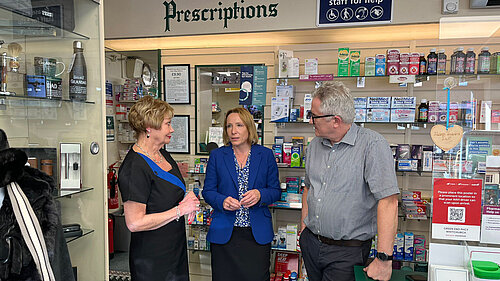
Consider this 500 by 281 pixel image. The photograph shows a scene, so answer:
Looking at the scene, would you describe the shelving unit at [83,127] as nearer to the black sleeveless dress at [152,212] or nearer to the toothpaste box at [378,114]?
the black sleeveless dress at [152,212]

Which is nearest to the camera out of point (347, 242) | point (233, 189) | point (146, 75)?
point (347, 242)

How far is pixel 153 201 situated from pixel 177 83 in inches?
89.2

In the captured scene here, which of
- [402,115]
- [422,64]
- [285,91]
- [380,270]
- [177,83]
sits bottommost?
[380,270]

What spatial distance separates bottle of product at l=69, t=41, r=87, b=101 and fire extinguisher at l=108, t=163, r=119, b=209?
2.54 metres

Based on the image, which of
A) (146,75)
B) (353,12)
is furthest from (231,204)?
(146,75)

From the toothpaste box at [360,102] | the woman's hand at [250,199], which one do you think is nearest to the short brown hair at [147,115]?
the woman's hand at [250,199]

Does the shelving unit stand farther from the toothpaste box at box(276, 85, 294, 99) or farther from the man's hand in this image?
the toothpaste box at box(276, 85, 294, 99)

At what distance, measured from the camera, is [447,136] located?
63.2 inches

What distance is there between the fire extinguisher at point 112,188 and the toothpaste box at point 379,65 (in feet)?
11.6

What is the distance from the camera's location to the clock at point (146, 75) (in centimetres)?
443

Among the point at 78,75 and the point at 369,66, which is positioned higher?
the point at 369,66

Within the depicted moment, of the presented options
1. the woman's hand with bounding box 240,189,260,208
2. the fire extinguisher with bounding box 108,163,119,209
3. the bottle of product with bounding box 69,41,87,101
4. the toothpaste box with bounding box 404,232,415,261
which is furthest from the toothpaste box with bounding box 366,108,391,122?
the fire extinguisher with bounding box 108,163,119,209

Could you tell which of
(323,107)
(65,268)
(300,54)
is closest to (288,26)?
(300,54)

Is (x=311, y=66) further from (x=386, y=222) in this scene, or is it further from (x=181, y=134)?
(x=386, y=222)
